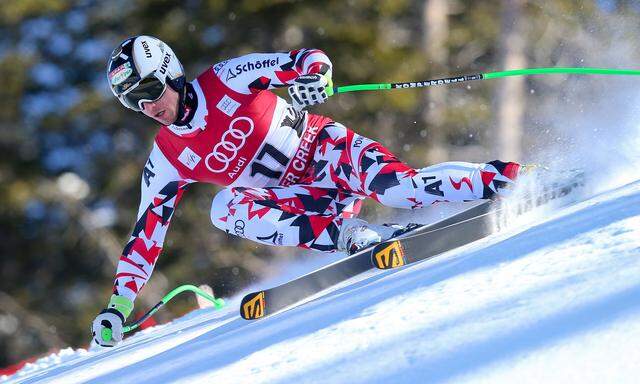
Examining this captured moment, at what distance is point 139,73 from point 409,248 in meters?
1.34

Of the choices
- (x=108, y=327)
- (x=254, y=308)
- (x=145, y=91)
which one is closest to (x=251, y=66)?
(x=145, y=91)

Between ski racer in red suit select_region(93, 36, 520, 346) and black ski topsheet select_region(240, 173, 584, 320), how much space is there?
4.3 inches

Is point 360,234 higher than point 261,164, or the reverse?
point 261,164

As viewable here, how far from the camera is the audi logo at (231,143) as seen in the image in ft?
13.5

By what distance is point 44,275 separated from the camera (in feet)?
56.5

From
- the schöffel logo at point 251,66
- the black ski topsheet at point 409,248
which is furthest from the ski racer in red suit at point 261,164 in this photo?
the black ski topsheet at point 409,248

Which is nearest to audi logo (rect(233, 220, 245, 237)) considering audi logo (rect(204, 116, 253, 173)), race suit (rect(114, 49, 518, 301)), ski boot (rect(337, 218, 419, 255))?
race suit (rect(114, 49, 518, 301))

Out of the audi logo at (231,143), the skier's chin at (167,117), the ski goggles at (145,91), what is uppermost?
the ski goggles at (145,91)

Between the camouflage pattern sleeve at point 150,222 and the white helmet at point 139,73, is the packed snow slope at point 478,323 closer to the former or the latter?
the camouflage pattern sleeve at point 150,222

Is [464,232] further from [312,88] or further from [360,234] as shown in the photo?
[312,88]

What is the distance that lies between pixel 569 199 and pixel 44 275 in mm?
14945

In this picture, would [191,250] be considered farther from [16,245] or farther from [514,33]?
[514,33]

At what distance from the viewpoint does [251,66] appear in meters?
4.00

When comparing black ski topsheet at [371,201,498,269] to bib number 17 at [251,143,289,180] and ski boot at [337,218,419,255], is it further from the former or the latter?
bib number 17 at [251,143,289,180]
